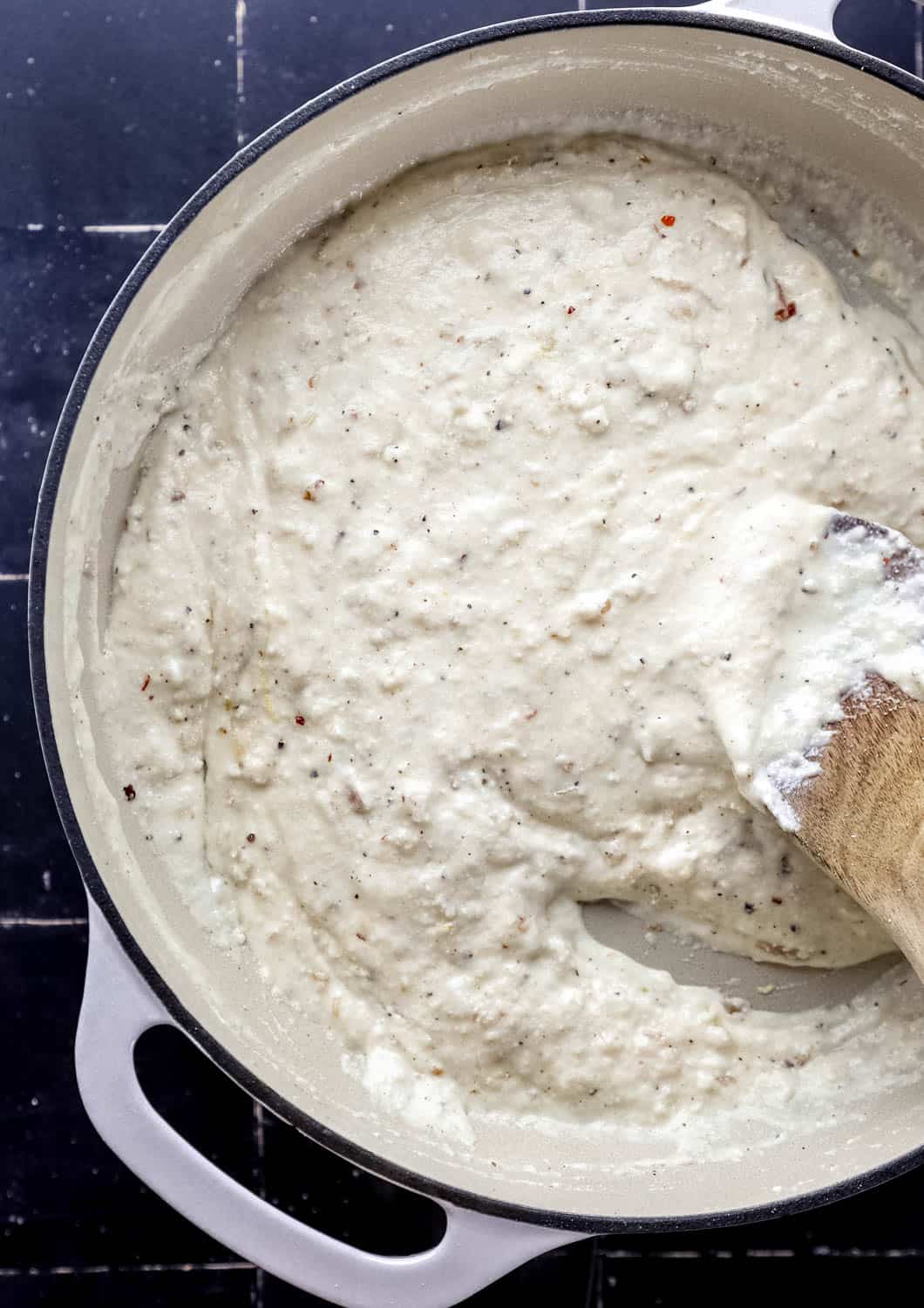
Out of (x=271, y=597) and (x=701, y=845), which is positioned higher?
(x=271, y=597)

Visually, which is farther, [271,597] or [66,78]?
[66,78]

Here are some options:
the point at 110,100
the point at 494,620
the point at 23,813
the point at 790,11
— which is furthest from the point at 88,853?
the point at 790,11

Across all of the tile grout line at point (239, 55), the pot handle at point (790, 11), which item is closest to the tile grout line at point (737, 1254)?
the pot handle at point (790, 11)

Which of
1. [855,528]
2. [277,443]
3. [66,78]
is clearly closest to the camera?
[855,528]

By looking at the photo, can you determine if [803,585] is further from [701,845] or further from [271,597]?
[271,597]

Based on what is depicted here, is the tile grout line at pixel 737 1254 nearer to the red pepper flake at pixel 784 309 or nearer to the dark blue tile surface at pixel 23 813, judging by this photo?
the dark blue tile surface at pixel 23 813

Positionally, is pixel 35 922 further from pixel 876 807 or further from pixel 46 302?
pixel 876 807

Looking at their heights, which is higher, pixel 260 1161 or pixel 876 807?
pixel 876 807

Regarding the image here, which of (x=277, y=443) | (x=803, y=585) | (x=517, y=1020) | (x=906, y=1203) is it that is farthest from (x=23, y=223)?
(x=906, y=1203)
